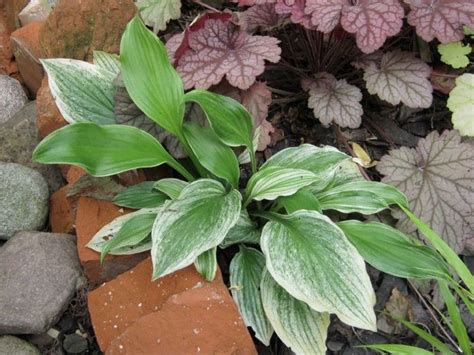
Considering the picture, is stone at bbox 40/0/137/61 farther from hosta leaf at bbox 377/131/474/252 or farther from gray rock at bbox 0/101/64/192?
hosta leaf at bbox 377/131/474/252

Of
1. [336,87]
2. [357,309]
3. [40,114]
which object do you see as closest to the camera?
[357,309]

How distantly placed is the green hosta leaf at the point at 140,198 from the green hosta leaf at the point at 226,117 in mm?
259

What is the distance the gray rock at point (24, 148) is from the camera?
1.91m

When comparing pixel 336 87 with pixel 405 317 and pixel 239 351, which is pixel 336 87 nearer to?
pixel 405 317

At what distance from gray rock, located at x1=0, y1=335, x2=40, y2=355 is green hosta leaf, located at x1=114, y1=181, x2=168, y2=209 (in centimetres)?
45

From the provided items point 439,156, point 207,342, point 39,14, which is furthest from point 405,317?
point 39,14

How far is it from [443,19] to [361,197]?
564 mm

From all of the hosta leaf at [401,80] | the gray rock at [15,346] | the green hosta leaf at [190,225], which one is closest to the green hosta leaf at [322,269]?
the green hosta leaf at [190,225]

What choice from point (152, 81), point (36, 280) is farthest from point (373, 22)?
point (36, 280)

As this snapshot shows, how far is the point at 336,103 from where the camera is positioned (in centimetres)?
166

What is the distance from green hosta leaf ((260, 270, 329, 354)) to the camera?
52.8 inches

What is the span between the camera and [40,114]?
5.96 ft

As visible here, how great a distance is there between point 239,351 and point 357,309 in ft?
0.97

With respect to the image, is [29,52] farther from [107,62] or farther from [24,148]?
[107,62]
